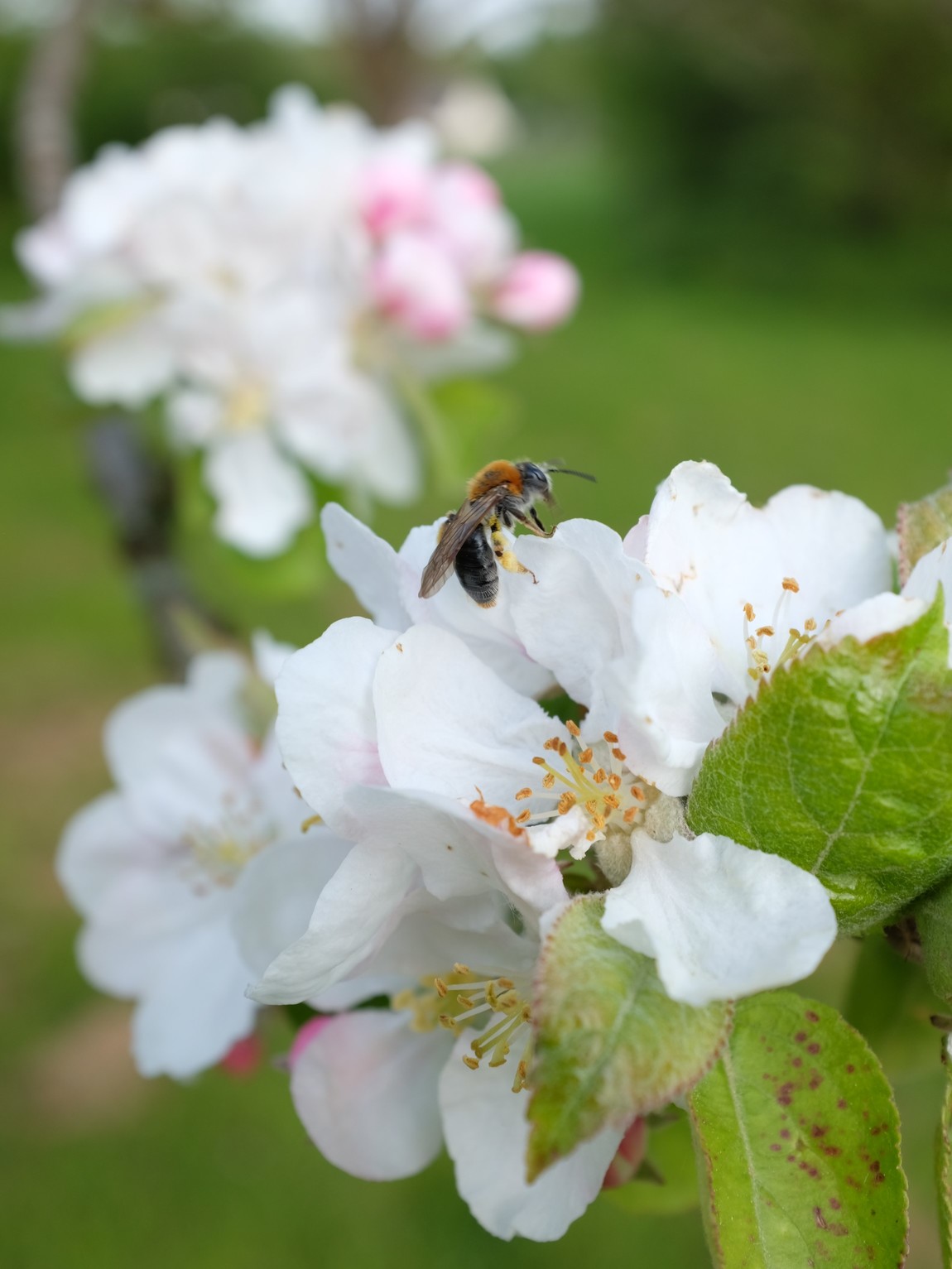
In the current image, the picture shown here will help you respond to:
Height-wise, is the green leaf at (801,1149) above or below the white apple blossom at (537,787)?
below

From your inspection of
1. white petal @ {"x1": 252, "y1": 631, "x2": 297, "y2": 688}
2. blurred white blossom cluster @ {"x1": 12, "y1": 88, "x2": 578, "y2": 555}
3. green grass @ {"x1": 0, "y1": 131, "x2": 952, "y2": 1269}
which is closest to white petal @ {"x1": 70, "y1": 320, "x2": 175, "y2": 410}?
blurred white blossom cluster @ {"x1": 12, "y1": 88, "x2": 578, "y2": 555}

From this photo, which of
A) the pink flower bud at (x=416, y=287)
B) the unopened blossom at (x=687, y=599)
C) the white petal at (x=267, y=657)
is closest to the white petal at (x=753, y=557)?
the unopened blossom at (x=687, y=599)

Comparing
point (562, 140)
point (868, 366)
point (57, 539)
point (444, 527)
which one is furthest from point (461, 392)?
point (562, 140)

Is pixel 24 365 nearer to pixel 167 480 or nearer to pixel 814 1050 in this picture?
pixel 167 480

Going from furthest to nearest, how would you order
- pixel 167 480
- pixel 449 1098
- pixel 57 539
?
1. pixel 57 539
2. pixel 167 480
3. pixel 449 1098

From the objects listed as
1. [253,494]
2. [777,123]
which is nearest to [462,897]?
[253,494]

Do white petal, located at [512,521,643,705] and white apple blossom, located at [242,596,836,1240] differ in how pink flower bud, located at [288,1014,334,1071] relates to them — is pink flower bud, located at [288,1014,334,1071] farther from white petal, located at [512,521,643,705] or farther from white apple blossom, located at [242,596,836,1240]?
white petal, located at [512,521,643,705]

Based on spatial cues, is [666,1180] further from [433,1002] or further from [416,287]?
[416,287]

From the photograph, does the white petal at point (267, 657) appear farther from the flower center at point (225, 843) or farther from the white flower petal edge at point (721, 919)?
the white flower petal edge at point (721, 919)
